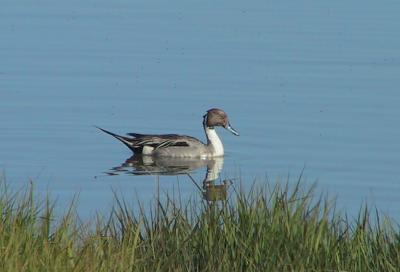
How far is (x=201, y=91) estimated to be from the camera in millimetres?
20656

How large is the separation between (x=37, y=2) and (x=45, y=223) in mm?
23965

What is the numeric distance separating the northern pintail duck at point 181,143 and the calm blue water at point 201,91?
0.22 metres

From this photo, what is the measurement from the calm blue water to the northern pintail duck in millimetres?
224

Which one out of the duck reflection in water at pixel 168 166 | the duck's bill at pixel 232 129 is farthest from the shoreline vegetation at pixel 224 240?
the duck's bill at pixel 232 129

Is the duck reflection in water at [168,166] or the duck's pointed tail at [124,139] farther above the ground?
the duck's pointed tail at [124,139]

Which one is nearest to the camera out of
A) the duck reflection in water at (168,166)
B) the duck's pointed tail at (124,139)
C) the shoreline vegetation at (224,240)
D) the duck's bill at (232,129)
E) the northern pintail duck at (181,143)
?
the shoreline vegetation at (224,240)

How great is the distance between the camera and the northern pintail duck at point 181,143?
57.9ft

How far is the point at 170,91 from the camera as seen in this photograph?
67.4 feet

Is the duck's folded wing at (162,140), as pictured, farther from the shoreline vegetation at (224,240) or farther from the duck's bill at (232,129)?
the shoreline vegetation at (224,240)

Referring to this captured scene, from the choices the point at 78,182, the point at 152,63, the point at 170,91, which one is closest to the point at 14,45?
the point at 152,63

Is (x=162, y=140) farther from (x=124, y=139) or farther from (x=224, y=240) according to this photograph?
(x=224, y=240)

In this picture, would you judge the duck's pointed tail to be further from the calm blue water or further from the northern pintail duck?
the calm blue water

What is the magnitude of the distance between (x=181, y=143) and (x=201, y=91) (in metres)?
2.99

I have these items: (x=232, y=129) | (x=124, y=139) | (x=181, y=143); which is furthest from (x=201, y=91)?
(x=124, y=139)
